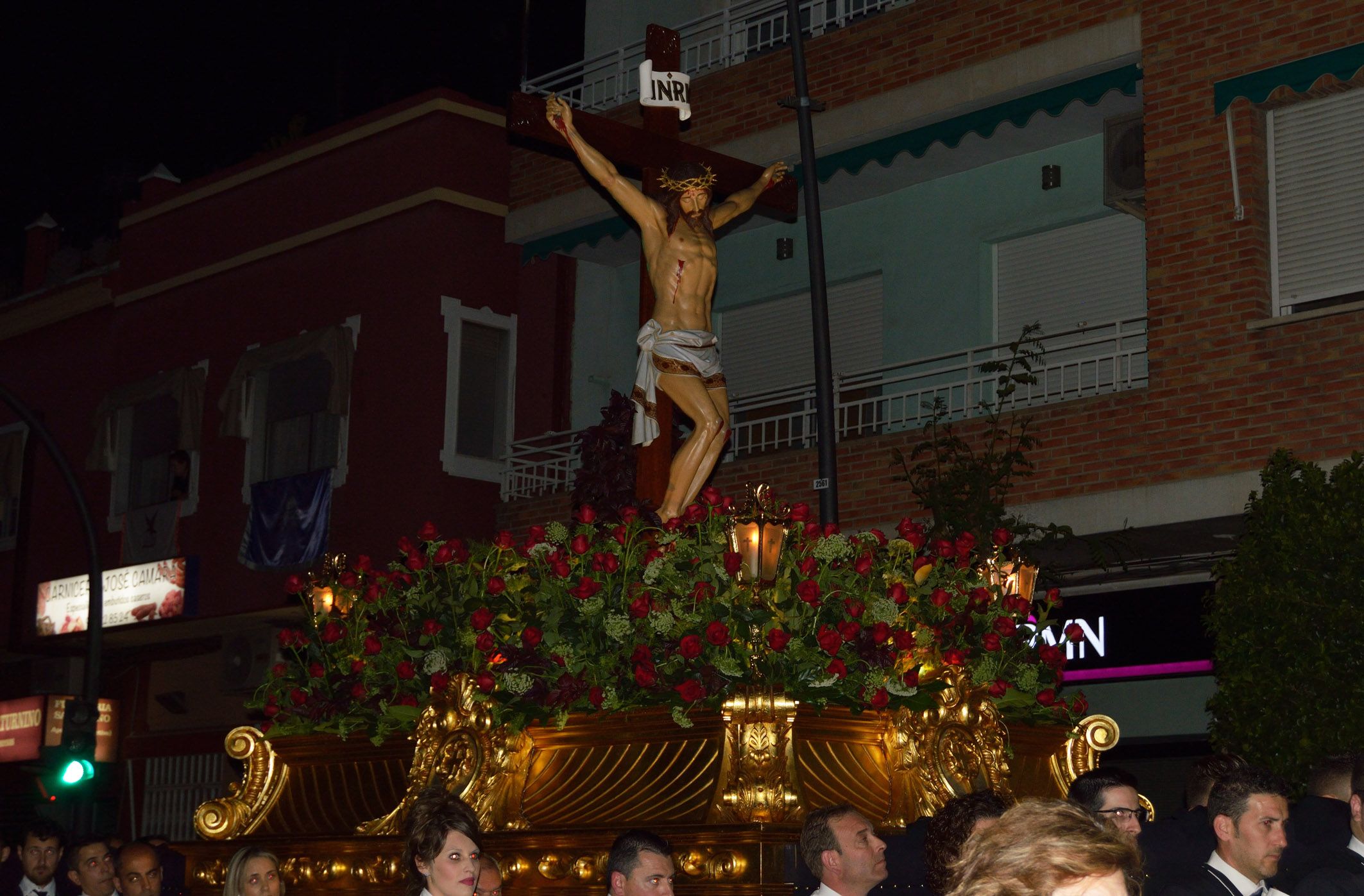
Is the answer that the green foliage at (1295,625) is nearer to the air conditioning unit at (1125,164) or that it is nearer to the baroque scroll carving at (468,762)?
the air conditioning unit at (1125,164)

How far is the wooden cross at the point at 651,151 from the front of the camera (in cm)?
813

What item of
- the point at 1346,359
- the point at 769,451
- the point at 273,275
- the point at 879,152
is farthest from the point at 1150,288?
the point at 273,275

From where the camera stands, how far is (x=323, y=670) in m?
7.67

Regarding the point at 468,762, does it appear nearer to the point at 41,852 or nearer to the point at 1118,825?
the point at 1118,825

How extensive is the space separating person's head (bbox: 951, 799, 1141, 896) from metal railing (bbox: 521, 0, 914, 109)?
46.9ft

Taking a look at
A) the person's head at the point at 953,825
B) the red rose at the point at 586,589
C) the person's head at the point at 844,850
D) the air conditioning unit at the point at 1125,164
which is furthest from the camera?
the air conditioning unit at the point at 1125,164

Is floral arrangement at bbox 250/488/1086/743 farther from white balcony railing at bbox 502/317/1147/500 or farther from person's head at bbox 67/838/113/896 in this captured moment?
white balcony railing at bbox 502/317/1147/500

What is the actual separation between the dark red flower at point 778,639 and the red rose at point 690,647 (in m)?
0.25

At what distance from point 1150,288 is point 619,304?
762 centimetres

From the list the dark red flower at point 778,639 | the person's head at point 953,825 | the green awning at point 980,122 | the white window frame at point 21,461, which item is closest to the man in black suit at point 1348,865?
the person's head at point 953,825

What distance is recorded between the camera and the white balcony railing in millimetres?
14586

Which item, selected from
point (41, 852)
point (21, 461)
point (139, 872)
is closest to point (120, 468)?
point (21, 461)

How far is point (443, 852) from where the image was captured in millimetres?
5422

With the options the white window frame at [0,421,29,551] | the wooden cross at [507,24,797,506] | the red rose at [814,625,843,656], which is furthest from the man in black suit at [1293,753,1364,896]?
the white window frame at [0,421,29,551]
